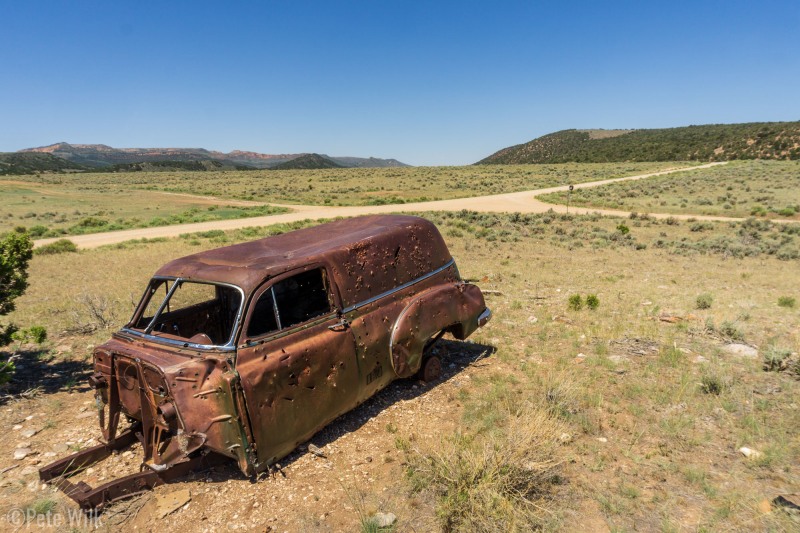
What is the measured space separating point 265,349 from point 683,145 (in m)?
113

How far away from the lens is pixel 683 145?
9331 cm

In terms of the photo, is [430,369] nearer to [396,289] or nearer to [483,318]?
[483,318]

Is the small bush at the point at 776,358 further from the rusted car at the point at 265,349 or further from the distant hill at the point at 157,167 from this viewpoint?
the distant hill at the point at 157,167

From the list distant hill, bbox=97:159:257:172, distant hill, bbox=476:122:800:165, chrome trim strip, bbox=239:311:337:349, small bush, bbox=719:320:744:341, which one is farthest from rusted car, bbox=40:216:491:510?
distant hill, bbox=97:159:257:172

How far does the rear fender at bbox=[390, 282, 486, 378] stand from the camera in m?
5.15

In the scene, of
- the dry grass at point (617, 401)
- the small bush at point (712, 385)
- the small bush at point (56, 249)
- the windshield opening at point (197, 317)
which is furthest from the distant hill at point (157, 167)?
the small bush at point (712, 385)

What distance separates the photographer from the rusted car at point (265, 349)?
3.71m

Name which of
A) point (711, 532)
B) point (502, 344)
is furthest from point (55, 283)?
point (711, 532)

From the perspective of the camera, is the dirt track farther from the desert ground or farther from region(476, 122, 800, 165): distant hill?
region(476, 122, 800, 165): distant hill

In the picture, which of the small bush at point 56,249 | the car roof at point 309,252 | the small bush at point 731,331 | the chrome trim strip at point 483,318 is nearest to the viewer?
the car roof at point 309,252

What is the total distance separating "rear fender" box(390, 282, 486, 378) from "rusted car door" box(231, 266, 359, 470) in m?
0.70

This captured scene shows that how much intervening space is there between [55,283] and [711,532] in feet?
51.0

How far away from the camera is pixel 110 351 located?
4.12 metres

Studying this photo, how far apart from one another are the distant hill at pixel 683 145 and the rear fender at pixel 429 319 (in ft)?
318
